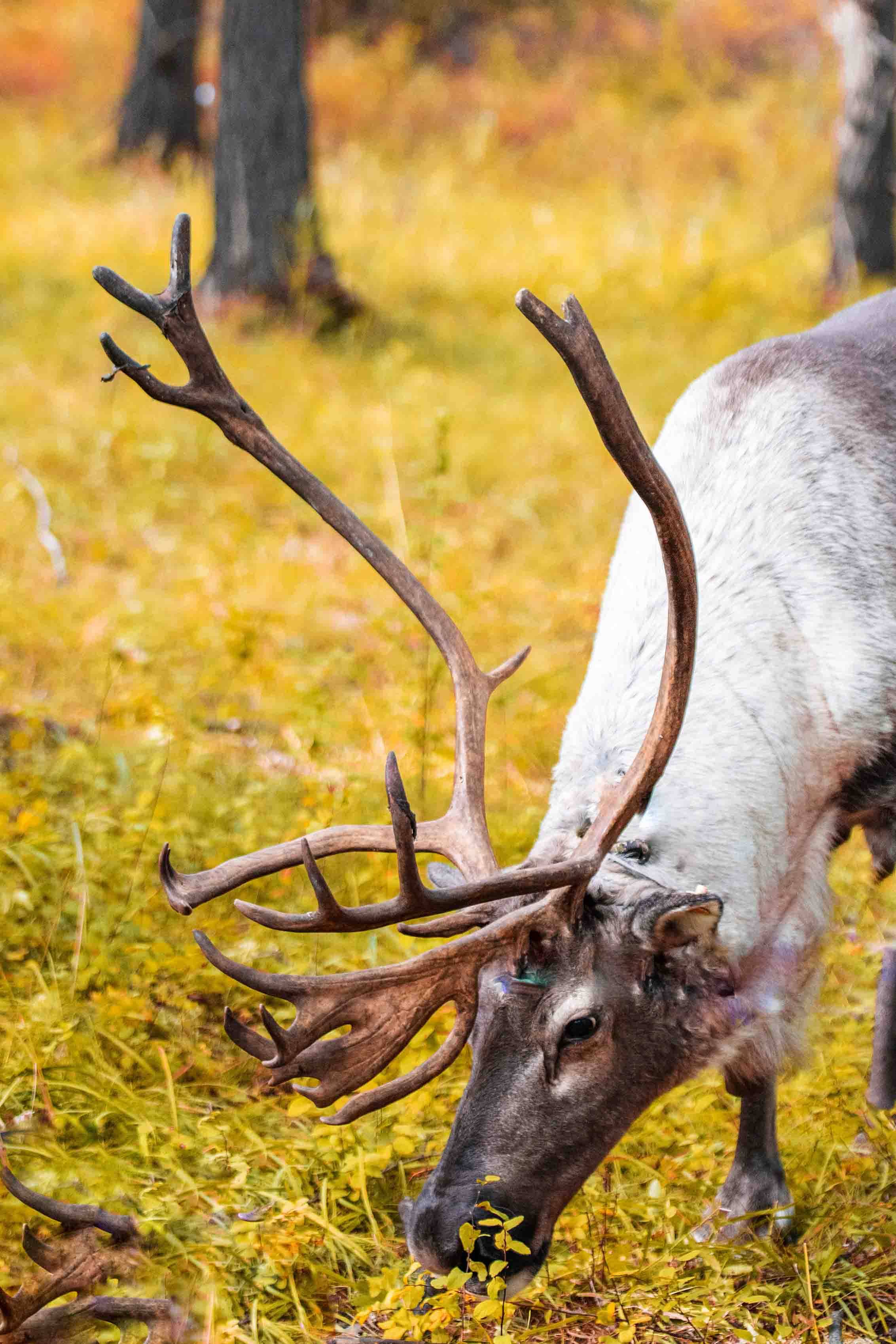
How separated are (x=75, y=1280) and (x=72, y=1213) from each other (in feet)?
0.36

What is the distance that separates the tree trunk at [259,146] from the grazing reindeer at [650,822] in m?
5.83

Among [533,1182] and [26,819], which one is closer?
[533,1182]

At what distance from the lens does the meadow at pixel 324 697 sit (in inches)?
109

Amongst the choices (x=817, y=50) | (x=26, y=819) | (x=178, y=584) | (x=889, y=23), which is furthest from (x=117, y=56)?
(x=26, y=819)

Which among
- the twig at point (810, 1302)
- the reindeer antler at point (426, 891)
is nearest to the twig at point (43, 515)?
the reindeer antler at point (426, 891)

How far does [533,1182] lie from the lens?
8.16 feet

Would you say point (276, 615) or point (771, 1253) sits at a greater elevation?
point (276, 615)

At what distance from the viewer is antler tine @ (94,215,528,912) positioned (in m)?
2.66

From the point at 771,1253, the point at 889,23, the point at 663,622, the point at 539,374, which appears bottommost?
the point at 771,1253

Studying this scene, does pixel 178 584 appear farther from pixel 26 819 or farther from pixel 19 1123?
pixel 19 1123

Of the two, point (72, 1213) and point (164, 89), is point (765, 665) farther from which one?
point (164, 89)

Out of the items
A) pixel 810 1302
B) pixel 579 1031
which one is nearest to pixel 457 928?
pixel 579 1031

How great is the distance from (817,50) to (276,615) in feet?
53.3

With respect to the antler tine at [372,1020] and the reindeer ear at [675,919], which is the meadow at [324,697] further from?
the reindeer ear at [675,919]
